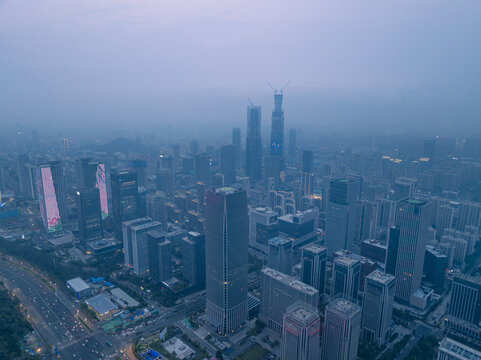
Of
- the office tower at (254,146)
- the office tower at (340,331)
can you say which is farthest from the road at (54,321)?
the office tower at (254,146)

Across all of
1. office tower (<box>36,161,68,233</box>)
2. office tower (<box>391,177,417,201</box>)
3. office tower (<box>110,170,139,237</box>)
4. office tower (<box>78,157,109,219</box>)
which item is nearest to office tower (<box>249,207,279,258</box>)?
office tower (<box>110,170,139,237</box>)

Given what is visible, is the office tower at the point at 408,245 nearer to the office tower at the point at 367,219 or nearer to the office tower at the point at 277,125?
the office tower at the point at 367,219

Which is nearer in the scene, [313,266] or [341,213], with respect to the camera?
[313,266]

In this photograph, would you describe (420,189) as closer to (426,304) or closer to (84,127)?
(426,304)

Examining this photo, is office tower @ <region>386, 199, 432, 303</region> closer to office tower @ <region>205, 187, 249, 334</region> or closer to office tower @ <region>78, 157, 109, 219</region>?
office tower @ <region>205, 187, 249, 334</region>

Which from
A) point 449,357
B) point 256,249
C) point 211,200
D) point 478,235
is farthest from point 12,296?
point 478,235

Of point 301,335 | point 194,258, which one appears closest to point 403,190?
point 194,258

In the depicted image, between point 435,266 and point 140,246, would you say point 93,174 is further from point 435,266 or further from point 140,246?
point 435,266
